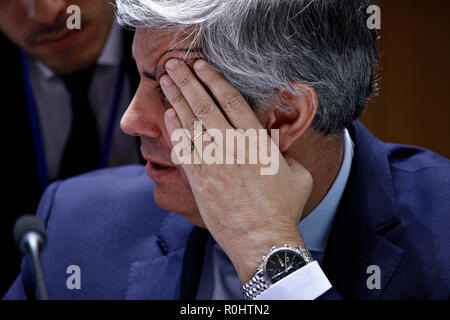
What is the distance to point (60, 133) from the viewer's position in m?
1.83

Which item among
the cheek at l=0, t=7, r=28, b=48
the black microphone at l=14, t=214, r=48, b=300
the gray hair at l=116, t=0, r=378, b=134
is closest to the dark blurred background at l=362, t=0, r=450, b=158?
the gray hair at l=116, t=0, r=378, b=134

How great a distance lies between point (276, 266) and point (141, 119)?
0.42m

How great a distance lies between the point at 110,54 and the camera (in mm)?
1774

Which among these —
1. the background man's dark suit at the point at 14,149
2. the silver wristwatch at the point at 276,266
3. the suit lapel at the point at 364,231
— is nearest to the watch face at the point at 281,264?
the silver wristwatch at the point at 276,266

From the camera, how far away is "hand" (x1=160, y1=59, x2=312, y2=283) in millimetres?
1053

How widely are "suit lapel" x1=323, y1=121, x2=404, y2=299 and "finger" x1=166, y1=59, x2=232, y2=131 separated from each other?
1.33 ft

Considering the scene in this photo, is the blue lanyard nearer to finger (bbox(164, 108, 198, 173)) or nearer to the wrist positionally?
finger (bbox(164, 108, 198, 173))

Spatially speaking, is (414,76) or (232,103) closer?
(232,103)

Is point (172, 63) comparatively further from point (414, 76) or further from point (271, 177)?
point (414, 76)

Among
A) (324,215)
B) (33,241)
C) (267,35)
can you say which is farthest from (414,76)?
(33,241)

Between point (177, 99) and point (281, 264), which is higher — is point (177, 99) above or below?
above

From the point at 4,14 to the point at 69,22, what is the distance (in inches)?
8.8

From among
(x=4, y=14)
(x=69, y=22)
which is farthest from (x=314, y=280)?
(x=4, y=14)

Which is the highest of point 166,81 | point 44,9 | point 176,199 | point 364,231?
point 44,9
